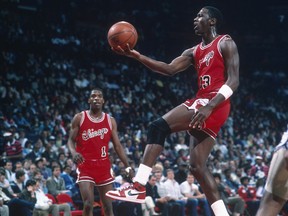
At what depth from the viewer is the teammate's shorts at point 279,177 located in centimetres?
431

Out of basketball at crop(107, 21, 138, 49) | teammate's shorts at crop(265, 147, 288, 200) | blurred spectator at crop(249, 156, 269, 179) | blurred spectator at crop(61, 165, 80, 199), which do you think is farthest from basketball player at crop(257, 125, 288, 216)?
blurred spectator at crop(249, 156, 269, 179)

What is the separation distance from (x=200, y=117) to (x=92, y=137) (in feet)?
10.7

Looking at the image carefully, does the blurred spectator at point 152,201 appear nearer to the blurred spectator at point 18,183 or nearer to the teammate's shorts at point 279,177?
the blurred spectator at point 18,183

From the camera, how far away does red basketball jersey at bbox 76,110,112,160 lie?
8.32 m

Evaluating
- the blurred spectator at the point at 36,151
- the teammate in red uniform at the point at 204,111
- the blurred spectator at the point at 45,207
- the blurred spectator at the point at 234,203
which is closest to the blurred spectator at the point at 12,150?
the blurred spectator at the point at 36,151

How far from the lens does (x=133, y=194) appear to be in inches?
220

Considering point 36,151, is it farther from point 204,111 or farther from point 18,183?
point 204,111

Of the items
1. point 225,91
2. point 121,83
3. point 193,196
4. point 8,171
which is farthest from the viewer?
point 121,83

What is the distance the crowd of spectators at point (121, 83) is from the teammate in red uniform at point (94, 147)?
3.15 meters

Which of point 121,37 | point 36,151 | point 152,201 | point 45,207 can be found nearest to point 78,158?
point 121,37

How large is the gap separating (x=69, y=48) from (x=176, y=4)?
8.94m

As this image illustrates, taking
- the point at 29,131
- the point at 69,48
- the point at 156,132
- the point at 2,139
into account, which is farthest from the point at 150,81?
the point at 156,132

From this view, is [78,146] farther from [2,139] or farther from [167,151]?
[167,151]

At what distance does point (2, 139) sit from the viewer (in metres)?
13.7
